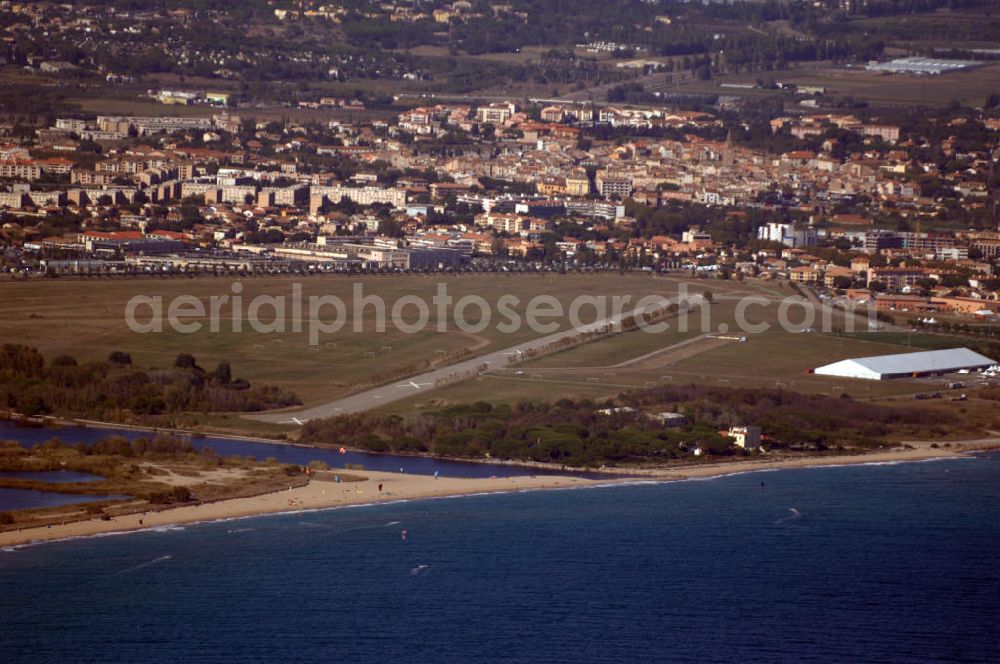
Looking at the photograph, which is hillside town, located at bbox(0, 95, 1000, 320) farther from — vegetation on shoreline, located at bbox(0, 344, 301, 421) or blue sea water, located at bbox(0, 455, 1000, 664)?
blue sea water, located at bbox(0, 455, 1000, 664)

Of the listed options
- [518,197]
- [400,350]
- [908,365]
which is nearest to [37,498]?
[400,350]

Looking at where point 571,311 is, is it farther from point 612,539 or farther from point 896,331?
point 612,539

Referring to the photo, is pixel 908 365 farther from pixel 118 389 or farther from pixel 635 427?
pixel 118 389

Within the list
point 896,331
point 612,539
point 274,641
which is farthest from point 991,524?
point 896,331

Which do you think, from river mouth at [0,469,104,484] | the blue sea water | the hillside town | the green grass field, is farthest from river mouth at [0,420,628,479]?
the hillside town

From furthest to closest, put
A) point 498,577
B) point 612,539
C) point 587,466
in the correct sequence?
point 587,466
point 612,539
point 498,577

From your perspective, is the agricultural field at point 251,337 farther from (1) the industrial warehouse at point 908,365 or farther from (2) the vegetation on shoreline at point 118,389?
(1) the industrial warehouse at point 908,365

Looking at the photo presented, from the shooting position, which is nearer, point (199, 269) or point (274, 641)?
point (274, 641)
